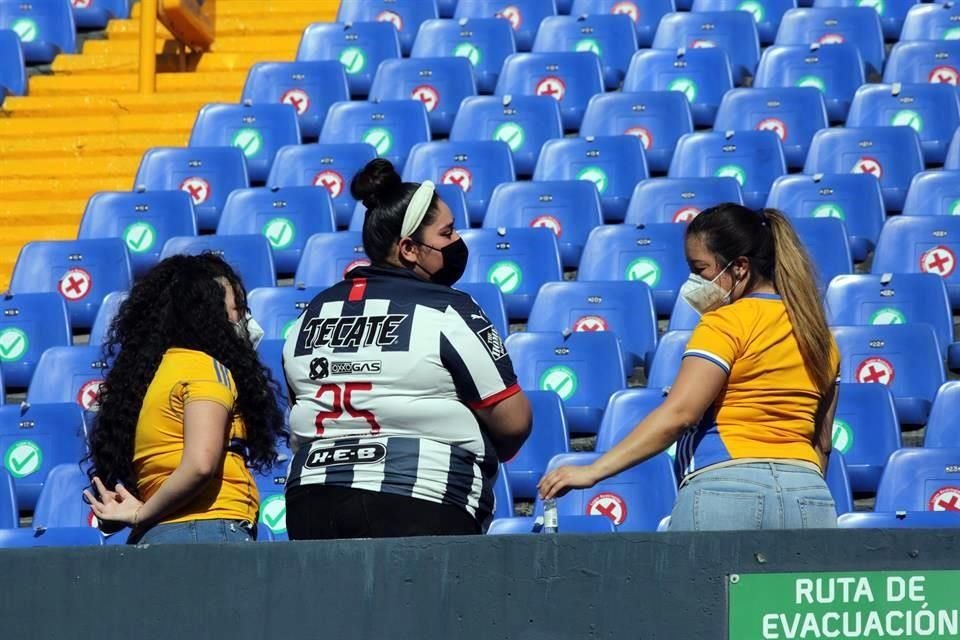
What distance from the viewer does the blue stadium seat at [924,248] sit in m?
5.60

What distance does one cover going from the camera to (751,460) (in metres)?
2.70

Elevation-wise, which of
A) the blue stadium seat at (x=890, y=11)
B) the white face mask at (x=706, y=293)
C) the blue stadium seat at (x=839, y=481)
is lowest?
the blue stadium seat at (x=839, y=481)

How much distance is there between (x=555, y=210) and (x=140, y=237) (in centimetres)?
162

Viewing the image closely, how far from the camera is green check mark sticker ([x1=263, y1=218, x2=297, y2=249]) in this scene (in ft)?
20.7

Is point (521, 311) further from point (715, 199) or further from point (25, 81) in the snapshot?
point (25, 81)

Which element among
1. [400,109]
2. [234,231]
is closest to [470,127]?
[400,109]

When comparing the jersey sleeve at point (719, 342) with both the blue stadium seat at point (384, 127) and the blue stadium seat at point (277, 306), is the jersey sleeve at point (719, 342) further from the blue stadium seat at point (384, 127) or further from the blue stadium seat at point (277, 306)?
the blue stadium seat at point (384, 127)

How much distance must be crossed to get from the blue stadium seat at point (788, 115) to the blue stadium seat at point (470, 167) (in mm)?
982

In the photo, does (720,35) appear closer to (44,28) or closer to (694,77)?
(694,77)

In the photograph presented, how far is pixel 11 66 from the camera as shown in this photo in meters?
7.85

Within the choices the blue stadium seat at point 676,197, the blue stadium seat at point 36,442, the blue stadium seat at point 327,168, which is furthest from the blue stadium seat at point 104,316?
the blue stadium seat at point 676,197

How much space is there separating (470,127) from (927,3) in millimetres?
2360

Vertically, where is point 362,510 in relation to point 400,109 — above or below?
above

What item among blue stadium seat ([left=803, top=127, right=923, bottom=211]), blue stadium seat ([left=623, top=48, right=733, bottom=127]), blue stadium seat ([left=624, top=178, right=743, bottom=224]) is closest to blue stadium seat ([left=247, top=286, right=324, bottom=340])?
blue stadium seat ([left=624, top=178, right=743, bottom=224])
